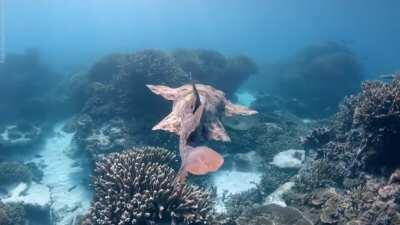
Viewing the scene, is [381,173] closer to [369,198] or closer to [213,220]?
[369,198]

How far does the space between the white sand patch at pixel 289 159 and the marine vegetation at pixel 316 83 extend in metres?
11.7

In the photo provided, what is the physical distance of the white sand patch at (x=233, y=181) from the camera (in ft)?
40.9

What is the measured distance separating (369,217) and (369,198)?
619 mm

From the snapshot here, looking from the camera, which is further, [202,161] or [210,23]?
[210,23]

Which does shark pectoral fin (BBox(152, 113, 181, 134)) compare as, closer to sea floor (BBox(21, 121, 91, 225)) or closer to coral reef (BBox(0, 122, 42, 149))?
sea floor (BBox(21, 121, 91, 225))

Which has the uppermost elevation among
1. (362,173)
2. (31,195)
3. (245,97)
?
(245,97)

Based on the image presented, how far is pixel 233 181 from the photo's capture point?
43.1 feet

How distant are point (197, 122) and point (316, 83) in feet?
78.6

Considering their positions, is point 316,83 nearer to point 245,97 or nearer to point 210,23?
point 245,97

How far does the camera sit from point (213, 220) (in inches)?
298

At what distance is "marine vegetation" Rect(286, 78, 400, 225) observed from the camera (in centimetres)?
754

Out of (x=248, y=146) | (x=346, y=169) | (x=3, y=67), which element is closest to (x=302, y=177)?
(x=346, y=169)

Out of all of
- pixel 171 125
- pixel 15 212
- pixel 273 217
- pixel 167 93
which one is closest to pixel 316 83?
pixel 167 93

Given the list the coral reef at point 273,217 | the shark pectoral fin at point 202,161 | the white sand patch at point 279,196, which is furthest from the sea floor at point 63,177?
the shark pectoral fin at point 202,161
